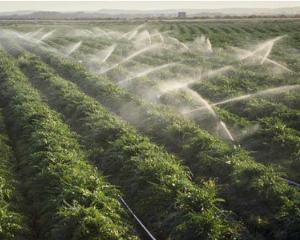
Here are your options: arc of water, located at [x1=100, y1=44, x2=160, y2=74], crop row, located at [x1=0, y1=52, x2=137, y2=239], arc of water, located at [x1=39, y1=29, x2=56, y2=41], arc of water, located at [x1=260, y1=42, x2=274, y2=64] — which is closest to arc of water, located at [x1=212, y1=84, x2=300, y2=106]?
crop row, located at [x1=0, y1=52, x2=137, y2=239]

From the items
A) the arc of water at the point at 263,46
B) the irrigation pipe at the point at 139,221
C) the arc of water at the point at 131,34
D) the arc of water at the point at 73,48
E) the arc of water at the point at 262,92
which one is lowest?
the arc of water at the point at 131,34

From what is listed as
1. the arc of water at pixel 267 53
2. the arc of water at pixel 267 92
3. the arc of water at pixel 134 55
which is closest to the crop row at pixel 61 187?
the arc of water at pixel 267 92

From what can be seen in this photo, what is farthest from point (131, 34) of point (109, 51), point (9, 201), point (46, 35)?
point (9, 201)

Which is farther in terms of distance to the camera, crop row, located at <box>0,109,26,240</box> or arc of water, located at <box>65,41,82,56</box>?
arc of water, located at <box>65,41,82,56</box>

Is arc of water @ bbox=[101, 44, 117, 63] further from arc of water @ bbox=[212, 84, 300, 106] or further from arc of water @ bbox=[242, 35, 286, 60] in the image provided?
arc of water @ bbox=[212, 84, 300, 106]

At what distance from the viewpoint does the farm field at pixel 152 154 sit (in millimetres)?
10320

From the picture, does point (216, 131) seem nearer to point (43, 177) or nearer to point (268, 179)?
point (268, 179)

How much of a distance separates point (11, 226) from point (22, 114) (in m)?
7.98

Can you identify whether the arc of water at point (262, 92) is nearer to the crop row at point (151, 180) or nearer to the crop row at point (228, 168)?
the crop row at point (228, 168)

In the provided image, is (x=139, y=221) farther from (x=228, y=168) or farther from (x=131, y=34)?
(x=131, y=34)

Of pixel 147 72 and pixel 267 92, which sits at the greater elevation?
pixel 267 92

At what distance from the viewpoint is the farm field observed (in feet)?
33.9

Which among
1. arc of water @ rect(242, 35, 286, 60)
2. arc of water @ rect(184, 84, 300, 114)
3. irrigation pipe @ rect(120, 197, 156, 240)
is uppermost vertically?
arc of water @ rect(184, 84, 300, 114)

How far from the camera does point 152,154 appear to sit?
13359 mm
